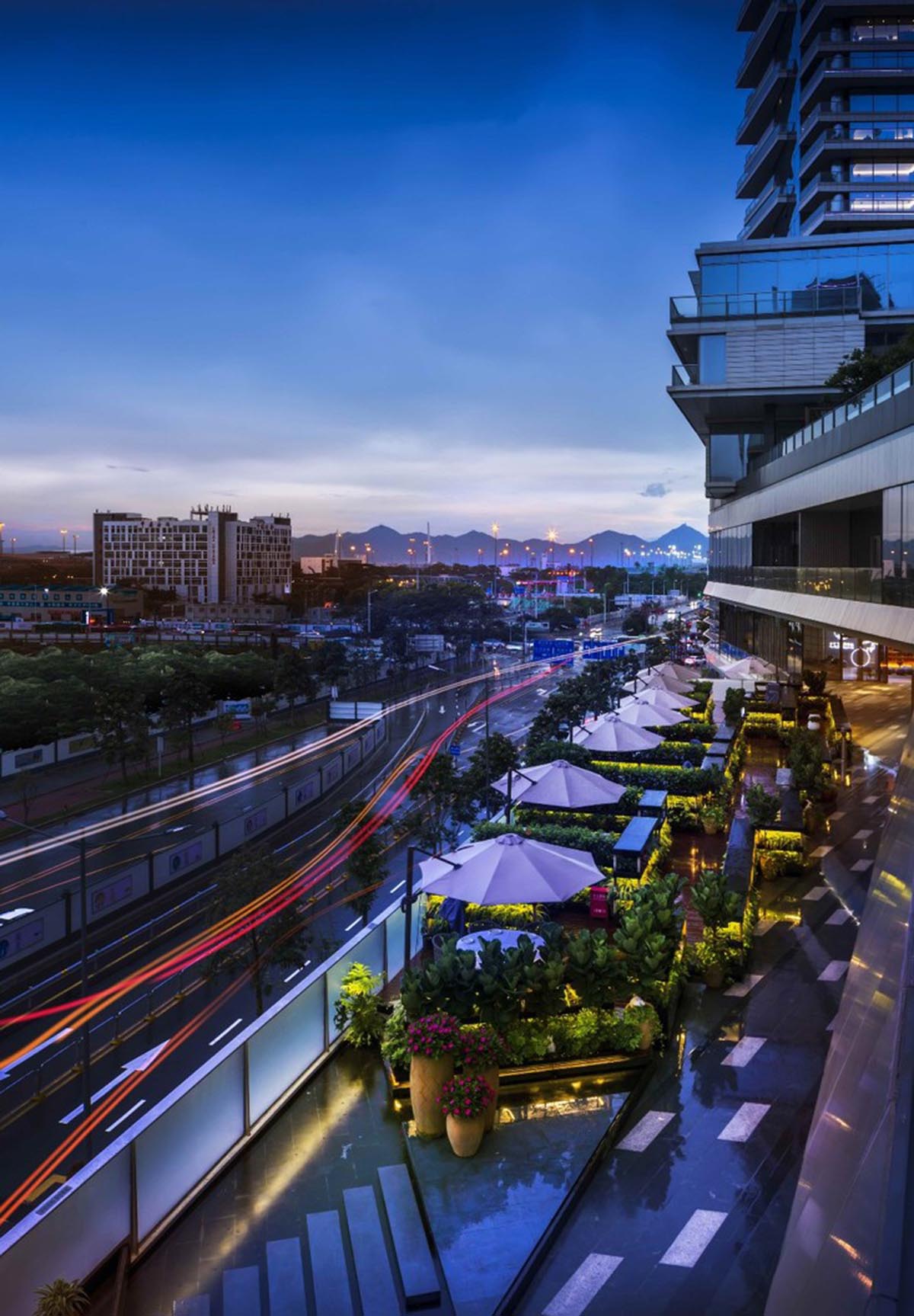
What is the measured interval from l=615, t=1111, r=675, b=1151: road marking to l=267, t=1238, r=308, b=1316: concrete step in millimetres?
2892

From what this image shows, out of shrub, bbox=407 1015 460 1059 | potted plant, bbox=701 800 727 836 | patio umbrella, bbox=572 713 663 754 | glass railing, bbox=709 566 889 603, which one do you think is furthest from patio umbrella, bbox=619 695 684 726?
shrub, bbox=407 1015 460 1059

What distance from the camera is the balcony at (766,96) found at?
62.7m

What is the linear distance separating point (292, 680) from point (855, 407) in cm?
3907

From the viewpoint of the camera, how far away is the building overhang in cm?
1484

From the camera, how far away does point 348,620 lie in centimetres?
12175

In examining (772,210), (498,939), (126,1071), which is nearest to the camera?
(498,939)

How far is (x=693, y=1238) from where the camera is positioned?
6680 mm

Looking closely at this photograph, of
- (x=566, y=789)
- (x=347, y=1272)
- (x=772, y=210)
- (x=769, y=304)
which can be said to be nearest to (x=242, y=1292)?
(x=347, y=1272)

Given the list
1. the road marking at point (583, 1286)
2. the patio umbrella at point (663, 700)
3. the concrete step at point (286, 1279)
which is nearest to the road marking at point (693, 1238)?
the road marking at point (583, 1286)

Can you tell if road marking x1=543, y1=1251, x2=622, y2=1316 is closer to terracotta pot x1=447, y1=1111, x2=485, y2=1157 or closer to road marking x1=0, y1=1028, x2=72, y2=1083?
terracotta pot x1=447, y1=1111, x2=485, y2=1157

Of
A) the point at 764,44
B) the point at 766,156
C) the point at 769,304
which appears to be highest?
the point at 764,44

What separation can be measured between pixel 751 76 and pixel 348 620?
244 feet

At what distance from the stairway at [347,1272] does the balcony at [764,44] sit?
7531 centimetres

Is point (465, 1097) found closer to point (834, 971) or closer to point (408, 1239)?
point (408, 1239)
